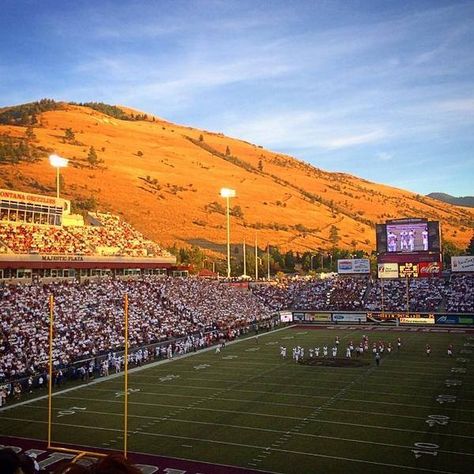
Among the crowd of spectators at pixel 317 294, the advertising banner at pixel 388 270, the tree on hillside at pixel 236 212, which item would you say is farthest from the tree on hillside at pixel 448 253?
the tree on hillside at pixel 236 212

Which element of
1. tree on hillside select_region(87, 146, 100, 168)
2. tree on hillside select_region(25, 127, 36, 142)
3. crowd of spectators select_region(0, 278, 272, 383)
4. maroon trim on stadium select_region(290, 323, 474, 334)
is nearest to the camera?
crowd of spectators select_region(0, 278, 272, 383)

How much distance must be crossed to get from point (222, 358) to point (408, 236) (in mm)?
A: 32146

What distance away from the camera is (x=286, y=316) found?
59000 mm

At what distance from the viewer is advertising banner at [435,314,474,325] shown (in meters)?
52.6

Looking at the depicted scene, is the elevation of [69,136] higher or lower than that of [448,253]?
higher

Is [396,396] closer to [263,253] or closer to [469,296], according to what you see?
[469,296]

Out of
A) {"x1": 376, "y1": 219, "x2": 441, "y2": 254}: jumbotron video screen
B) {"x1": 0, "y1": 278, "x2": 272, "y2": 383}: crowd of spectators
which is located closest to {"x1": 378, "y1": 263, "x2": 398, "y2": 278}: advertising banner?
{"x1": 376, "y1": 219, "x2": 441, "y2": 254}: jumbotron video screen

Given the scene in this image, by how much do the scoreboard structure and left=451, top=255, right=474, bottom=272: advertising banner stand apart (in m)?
3.18

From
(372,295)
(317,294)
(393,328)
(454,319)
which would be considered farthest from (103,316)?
(454,319)

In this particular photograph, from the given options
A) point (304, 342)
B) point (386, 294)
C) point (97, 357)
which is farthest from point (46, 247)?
point (386, 294)

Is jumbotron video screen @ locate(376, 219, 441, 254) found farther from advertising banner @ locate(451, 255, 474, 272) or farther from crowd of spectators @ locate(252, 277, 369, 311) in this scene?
crowd of spectators @ locate(252, 277, 369, 311)

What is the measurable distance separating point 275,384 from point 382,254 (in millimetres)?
36808

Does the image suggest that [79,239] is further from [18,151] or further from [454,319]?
[18,151]

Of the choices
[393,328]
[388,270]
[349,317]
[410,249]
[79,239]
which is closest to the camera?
[79,239]
